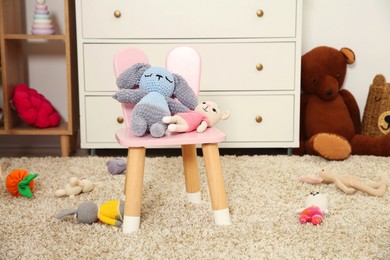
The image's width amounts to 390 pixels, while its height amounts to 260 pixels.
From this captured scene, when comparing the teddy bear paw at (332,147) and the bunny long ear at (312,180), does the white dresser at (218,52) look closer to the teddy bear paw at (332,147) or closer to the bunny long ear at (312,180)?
the teddy bear paw at (332,147)

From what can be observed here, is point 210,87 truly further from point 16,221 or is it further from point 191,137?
point 16,221

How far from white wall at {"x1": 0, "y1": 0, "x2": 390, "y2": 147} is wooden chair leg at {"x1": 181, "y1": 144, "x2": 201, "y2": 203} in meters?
1.25

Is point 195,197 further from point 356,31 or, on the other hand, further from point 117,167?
point 356,31

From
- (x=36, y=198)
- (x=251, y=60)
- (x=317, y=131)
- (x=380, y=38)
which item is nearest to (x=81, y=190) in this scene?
(x=36, y=198)

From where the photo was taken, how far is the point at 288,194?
1550 mm

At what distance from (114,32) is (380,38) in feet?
4.26

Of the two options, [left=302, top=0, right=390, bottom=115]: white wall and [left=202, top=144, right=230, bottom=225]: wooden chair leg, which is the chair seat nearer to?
[left=202, top=144, right=230, bottom=225]: wooden chair leg

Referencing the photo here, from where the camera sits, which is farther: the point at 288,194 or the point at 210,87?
the point at 210,87

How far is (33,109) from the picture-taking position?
7.14 feet

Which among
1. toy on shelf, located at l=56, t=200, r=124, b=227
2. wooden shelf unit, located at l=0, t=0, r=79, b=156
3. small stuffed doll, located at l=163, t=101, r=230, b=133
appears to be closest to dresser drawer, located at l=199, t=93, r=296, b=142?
wooden shelf unit, located at l=0, t=0, r=79, b=156

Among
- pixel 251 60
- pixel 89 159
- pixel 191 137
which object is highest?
pixel 251 60

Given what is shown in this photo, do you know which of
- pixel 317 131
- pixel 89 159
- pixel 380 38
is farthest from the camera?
pixel 380 38

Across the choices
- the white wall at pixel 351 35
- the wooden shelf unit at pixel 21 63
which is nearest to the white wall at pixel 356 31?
the white wall at pixel 351 35

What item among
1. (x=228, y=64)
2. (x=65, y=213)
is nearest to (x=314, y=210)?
(x=65, y=213)
